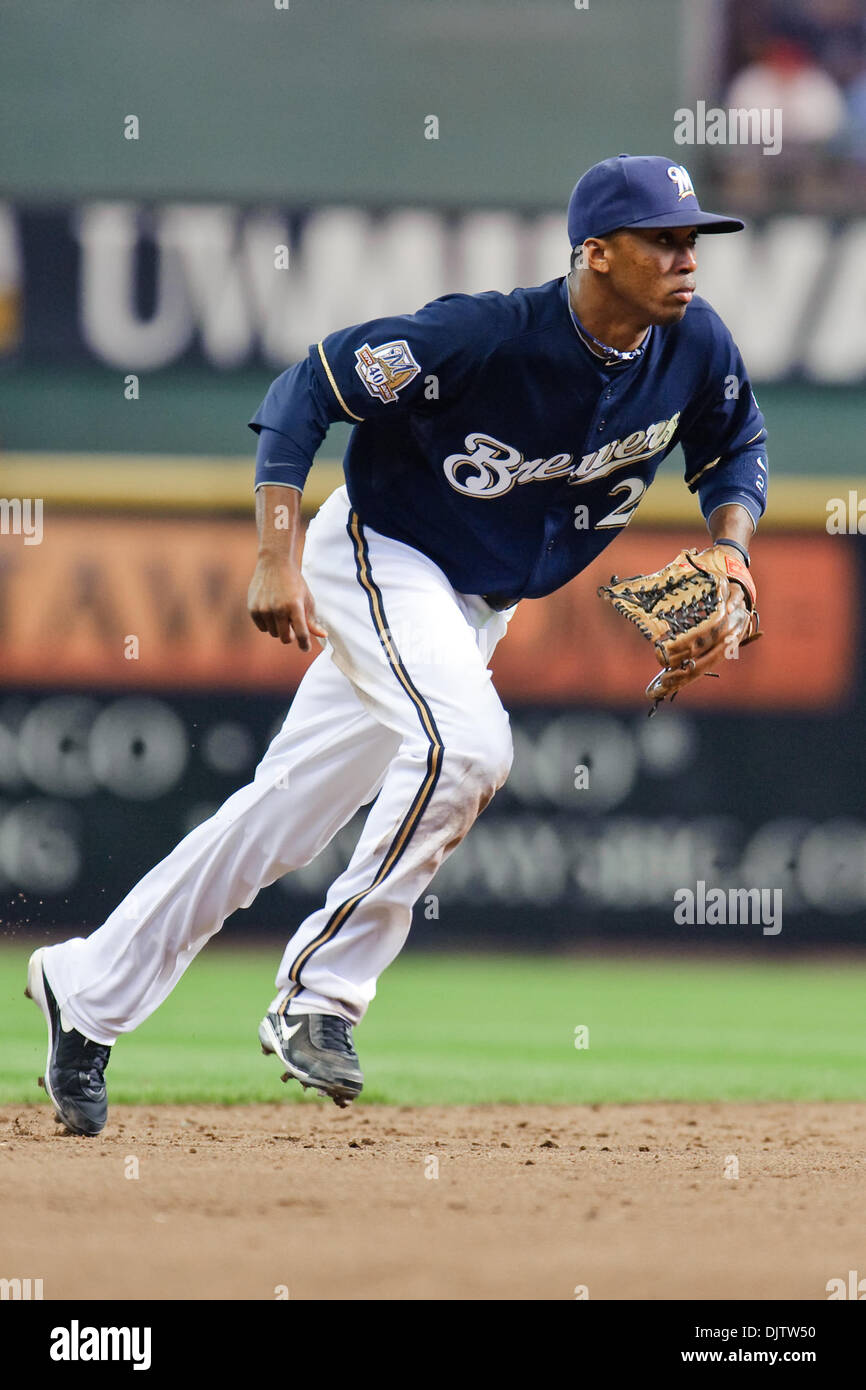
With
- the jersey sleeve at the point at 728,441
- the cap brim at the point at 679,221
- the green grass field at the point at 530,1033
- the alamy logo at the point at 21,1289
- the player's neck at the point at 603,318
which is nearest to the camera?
the alamy logo at the point at 21,1289

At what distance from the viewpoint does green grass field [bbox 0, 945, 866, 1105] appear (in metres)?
4.92

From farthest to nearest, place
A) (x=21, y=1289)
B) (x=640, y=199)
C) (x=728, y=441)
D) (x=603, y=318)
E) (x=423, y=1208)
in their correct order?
(x=728, y=441) → (x=603, y=318) → (x=640, y=199) → (x=423, y=1208) → (x=21, y=1289)

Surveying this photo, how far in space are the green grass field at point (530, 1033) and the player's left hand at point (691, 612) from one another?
1725mm

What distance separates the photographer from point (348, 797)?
3.50 metres

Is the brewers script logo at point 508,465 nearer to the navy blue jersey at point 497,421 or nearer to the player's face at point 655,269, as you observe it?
the navy blue jersey at point 497,421

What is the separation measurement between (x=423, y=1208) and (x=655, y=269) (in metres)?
1.78

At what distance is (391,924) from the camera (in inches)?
128

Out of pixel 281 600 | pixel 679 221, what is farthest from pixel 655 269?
pixel 281 600

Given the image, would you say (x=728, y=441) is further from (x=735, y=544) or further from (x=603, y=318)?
(x=603, y=318)

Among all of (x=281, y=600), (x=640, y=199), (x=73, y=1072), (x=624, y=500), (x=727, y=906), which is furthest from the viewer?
(x=727, y=906)

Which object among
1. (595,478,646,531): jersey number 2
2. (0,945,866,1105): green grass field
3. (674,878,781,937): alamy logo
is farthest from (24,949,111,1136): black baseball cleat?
(674,878,781,937): alamy logo

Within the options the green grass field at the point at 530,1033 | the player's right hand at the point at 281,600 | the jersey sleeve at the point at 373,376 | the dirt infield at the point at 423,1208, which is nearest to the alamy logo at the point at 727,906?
the green grass field at the point at 530,1033

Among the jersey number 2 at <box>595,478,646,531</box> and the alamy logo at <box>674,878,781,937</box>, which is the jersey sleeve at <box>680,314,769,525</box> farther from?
the alamy logo at <box>674,878,781,937</box>

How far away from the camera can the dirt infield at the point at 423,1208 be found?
245 cm
